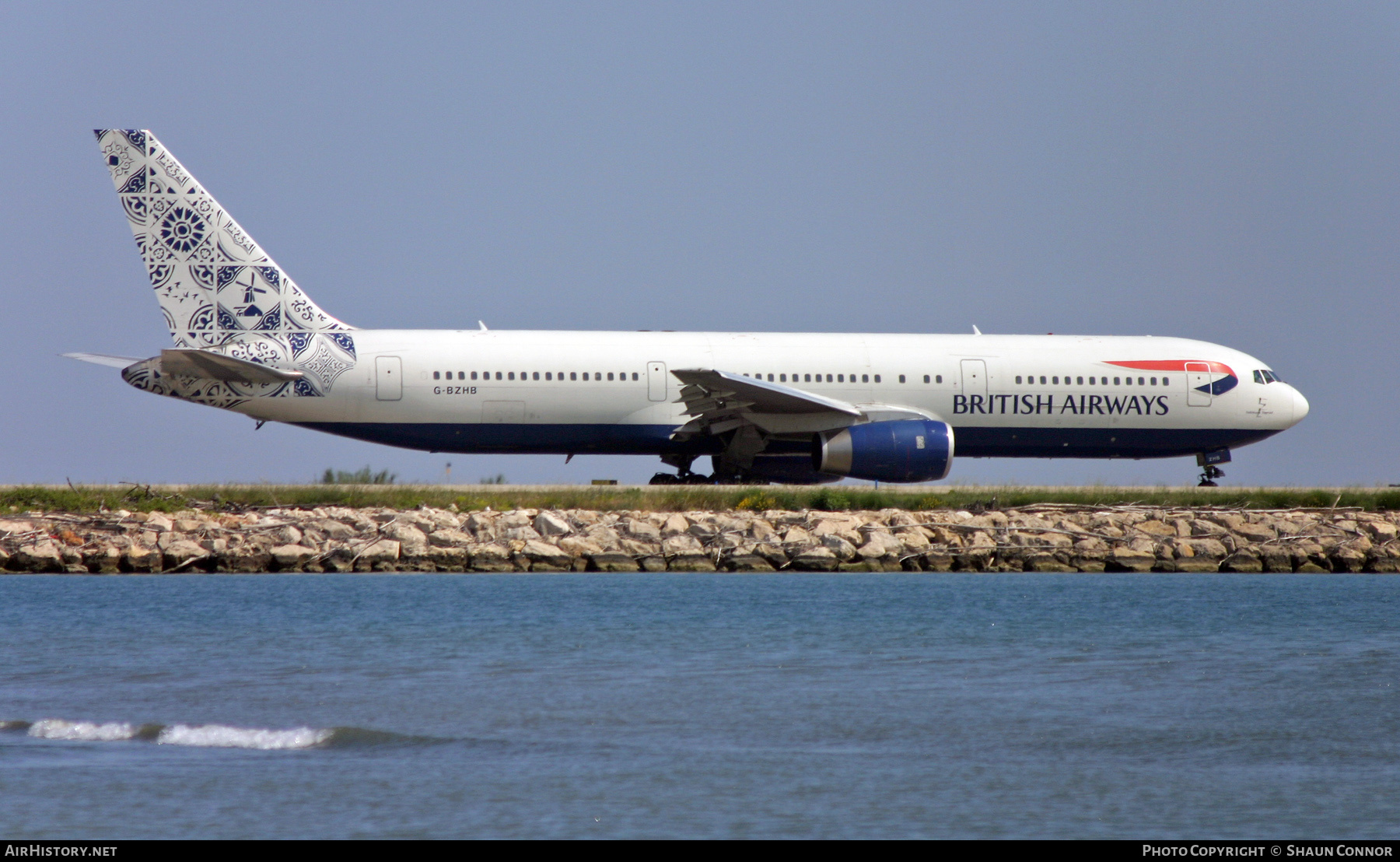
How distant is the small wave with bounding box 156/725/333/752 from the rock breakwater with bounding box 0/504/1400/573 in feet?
34.9

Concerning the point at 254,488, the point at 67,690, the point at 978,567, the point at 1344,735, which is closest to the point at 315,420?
the point at 254,488

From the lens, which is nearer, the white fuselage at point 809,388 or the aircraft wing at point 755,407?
the aircraft wing at point 755,407

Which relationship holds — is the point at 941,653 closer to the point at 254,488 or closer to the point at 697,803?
the point at 697,803

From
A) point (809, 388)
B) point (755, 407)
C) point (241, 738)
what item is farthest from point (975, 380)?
point (241, 738)

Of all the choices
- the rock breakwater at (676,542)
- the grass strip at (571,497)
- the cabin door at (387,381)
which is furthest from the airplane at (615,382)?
the rock breakwater at (676,542)

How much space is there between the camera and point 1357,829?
8.72 m

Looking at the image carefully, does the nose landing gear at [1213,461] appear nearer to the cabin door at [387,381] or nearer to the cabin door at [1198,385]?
the cabin door at [1198,385]

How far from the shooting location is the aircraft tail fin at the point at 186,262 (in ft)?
90.7

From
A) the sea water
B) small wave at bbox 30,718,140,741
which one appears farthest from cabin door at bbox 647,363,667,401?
small wave at bbox 30,718,140,741

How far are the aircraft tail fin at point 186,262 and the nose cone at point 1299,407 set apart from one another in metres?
20.0

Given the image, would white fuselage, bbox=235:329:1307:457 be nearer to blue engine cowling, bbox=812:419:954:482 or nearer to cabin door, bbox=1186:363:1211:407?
cabin door, bbox=1186:363:1211:407

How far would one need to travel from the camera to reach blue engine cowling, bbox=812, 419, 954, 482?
88.0ft

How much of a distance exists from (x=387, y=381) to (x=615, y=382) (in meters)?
4.23

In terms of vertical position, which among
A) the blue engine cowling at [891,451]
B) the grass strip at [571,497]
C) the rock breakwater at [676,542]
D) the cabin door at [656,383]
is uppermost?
the cabin door at [656,383]
